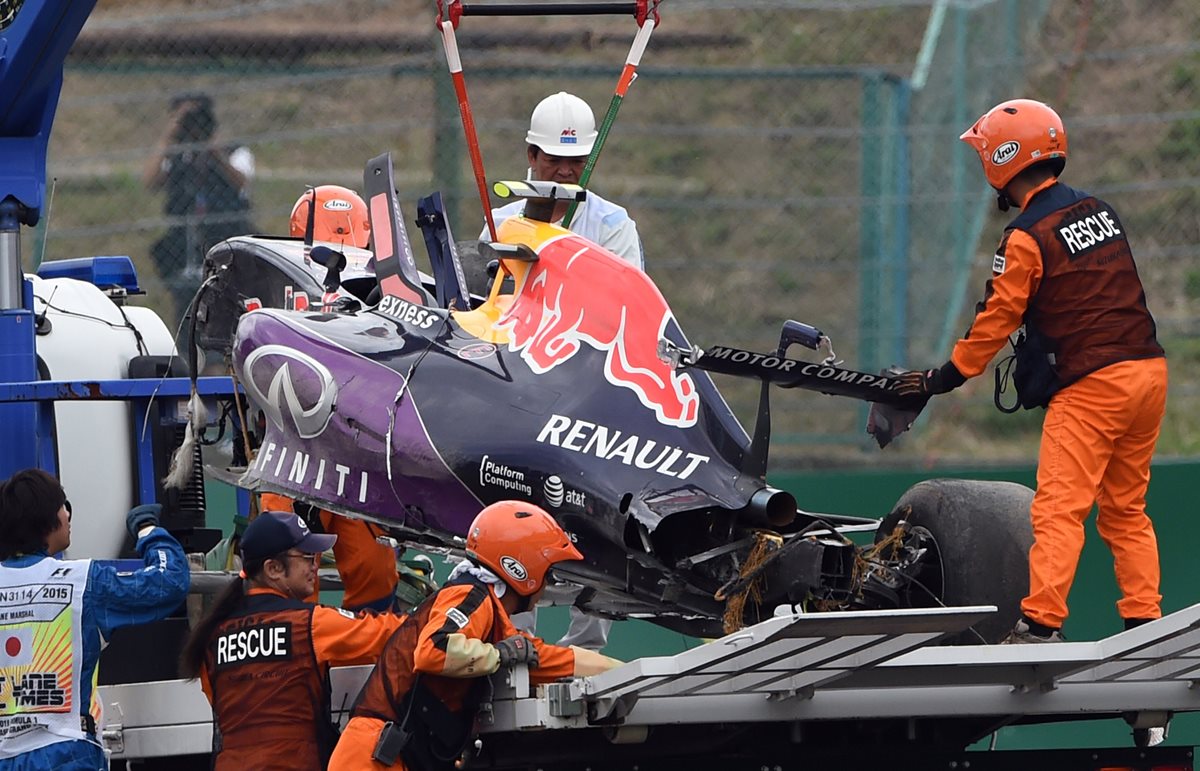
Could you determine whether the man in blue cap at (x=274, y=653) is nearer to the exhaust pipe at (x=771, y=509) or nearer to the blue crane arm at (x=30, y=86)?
the exhaust pipe at (x=771, y=509)

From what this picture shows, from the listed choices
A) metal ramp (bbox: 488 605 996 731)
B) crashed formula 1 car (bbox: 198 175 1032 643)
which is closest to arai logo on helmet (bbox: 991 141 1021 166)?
crashed formula 1 car (bbox: 198 175 1032 643)

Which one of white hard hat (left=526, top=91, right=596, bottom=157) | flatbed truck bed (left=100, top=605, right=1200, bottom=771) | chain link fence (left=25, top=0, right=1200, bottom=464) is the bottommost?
flatbed truck bed (left=100, top=605, right=1200, bottom=771)

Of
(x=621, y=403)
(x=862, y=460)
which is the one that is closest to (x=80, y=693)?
(x=621, y=403)

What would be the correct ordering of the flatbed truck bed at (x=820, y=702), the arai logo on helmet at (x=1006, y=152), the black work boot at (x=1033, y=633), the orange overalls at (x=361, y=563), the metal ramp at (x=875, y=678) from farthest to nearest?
the orange overalls at (x=361, y=563), the arai logo on helmet at (x=1006, y=152), the black work boot at (x=1033, y=633), the flatbed truck bed at (x=820, y=702), the metal ramp at (x=875, y=678)

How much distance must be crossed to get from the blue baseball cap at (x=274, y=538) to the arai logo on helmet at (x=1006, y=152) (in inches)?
88.9

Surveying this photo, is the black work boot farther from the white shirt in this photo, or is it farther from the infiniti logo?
the white shirt

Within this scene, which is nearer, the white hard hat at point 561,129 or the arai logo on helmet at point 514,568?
the arai logo on helmet at point 514,568

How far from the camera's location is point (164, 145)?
456 inches

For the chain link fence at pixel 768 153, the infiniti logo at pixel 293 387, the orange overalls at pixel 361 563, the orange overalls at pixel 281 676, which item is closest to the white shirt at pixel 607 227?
the orange overalls at pixel 361 563

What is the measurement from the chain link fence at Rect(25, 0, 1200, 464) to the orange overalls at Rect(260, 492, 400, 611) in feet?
12.1

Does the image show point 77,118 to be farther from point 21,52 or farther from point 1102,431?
point 1102,431

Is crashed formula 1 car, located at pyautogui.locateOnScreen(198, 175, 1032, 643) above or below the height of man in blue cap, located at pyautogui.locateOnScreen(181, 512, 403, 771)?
above

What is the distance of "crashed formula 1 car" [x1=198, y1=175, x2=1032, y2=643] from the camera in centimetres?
570

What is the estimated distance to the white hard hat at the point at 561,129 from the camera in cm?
757
